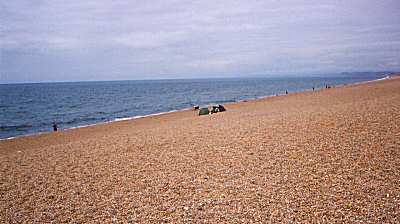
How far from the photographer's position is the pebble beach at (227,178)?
187 inches

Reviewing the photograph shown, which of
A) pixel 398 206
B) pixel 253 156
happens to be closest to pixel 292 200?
pixel 398 206

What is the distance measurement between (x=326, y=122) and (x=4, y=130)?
23739 mm

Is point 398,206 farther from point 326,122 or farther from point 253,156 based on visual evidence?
point 326,122

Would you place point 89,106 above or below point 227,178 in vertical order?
below

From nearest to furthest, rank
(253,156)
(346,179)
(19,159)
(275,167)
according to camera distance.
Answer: (346,179) → (275,167) → (253,156) → (19,159)

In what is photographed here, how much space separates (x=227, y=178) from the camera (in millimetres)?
6289

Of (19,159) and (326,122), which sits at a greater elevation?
(326,122)

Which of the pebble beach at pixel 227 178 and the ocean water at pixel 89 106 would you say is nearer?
the pebble beach at pixel 227 178

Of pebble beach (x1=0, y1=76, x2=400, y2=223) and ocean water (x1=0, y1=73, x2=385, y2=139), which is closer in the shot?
pebble beach (x1=0, y1=76, x2=400, y2=223)

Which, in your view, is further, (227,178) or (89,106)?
(89,106)

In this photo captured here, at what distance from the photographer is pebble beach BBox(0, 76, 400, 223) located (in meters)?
4.76

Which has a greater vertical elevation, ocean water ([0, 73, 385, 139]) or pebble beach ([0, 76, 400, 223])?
pebble beach ([0, 76, 400, 223])

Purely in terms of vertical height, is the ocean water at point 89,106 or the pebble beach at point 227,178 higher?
the pebble beach at point 227,178

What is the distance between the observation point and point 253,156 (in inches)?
299
